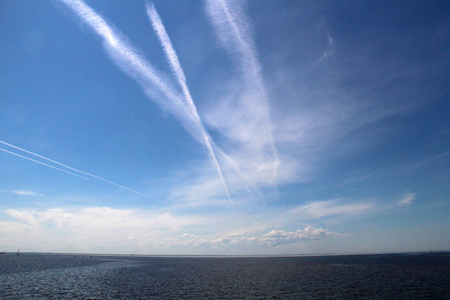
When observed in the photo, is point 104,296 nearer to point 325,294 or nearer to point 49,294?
point 49,294

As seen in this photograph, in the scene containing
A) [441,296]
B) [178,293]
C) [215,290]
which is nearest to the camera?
[441,296]

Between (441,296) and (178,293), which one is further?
(178,293)

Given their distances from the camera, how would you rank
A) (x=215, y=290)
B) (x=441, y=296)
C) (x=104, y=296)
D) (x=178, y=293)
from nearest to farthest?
(x=441, y=296) < (x=104, y=296) < (x=178, y=293) < (x=215, y=290)

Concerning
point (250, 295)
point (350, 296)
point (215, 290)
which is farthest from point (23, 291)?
point (350, 296)

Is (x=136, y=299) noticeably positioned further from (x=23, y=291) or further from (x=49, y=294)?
(x=23, y=291)

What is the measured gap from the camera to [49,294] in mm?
46312

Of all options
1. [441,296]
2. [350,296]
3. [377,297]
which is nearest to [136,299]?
[350,296]

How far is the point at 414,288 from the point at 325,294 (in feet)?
72.4

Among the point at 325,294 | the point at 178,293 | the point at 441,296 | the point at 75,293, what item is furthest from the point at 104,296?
the point at 441,296

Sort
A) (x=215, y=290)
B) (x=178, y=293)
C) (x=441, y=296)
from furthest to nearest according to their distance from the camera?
(x=215, y=290)
(x=178, y=293)
(x=441, y=296)

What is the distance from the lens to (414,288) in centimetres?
5109

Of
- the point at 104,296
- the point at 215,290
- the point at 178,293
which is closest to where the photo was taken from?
the point at 104,296

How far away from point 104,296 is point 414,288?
65.7 m

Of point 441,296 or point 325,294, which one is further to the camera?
point 325,294
